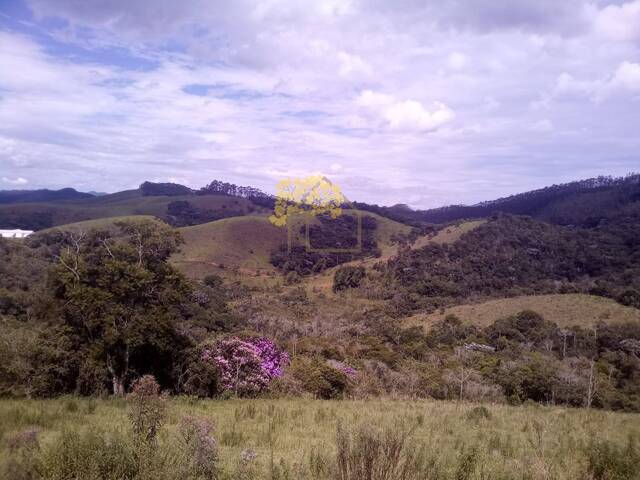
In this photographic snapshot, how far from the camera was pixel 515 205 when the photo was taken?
14675 cm

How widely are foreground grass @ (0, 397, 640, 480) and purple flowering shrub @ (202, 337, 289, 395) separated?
3067mm

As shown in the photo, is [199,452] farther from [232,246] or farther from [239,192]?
[239,192]

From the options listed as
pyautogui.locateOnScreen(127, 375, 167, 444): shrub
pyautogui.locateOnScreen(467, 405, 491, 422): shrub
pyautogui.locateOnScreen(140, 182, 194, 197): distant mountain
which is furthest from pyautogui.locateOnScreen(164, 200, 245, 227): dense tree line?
pyautogui.locateOnScreen(127, 375, 167, 444): shrub

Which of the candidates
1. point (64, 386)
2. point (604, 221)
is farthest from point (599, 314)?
point (604, 221)

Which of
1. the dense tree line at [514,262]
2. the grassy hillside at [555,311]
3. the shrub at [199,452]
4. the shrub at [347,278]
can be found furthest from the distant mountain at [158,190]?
the shrub at [199,452]

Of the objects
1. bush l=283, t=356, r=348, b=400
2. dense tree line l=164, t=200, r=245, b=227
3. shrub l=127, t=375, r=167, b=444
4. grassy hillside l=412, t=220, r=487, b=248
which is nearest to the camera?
shrub l=127, t=375, r=167, b=444

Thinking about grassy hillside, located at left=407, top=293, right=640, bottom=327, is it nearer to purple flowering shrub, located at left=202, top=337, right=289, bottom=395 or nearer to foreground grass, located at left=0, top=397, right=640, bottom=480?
purple flowering shrub, located at left=202, top=337, right=289, bottom=395

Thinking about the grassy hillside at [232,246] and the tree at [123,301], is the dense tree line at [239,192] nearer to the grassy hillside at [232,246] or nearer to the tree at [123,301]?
the grassy hillside at [232,246]

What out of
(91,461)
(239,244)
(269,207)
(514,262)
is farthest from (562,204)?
(91,461)

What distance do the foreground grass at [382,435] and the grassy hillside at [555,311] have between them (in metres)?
38.6

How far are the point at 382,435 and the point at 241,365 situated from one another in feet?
34.5

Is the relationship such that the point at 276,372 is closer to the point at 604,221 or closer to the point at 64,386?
the point at 64,386

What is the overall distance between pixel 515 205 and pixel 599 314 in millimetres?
109247

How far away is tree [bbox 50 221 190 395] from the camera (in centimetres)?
1216
